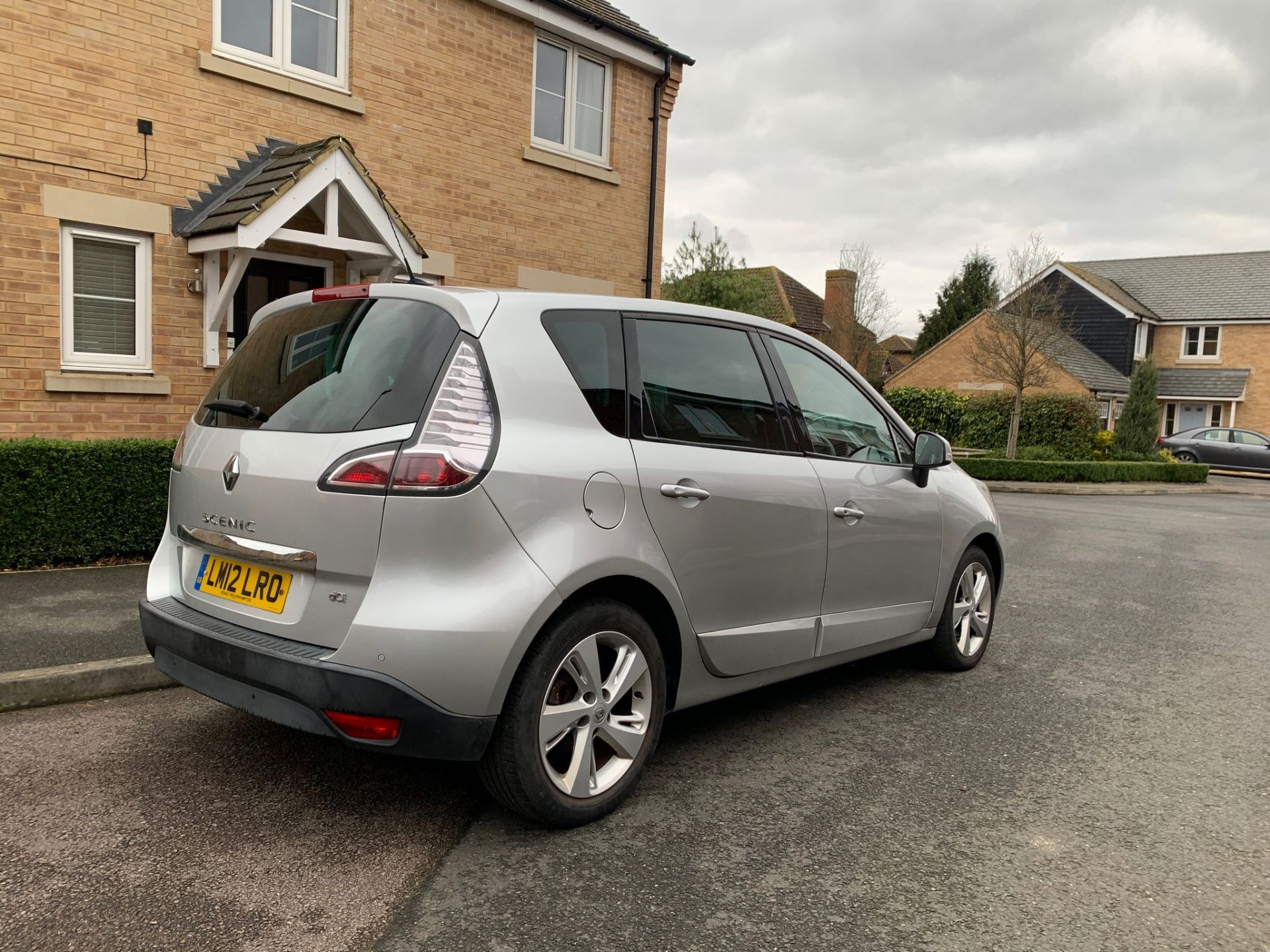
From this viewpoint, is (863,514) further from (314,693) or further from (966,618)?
(314,693)

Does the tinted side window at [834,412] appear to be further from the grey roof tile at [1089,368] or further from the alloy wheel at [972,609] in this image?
the grey roof tile at [1089,368]

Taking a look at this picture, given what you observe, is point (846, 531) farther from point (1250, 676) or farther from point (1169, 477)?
point (1169, 477)

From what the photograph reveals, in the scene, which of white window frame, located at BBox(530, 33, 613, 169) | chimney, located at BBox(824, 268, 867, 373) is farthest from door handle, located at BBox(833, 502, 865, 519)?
chimney, located at BBox(824, 268, 867, 373)

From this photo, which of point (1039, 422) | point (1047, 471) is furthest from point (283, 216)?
point (1039, 422)

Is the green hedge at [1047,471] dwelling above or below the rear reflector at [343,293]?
below

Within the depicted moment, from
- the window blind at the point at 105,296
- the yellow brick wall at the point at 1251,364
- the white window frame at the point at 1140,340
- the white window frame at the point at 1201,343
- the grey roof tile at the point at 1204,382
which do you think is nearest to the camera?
the window blind at the point at 105,296

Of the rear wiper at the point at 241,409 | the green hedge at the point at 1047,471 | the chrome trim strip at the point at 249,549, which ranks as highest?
the rear wiper at the point at 241,409

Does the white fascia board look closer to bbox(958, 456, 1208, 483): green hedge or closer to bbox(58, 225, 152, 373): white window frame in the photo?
bbox(58, 225, 152, 373): white window frame

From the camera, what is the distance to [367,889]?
283 centimetres

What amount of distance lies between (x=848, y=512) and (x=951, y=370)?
38537mm

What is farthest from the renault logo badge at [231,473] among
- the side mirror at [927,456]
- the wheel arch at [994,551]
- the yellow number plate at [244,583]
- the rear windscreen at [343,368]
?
the wheel arch at [994,551]

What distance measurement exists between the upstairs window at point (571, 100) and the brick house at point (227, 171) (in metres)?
0.06

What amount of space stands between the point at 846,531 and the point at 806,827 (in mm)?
1397

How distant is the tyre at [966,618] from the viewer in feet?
17.2
